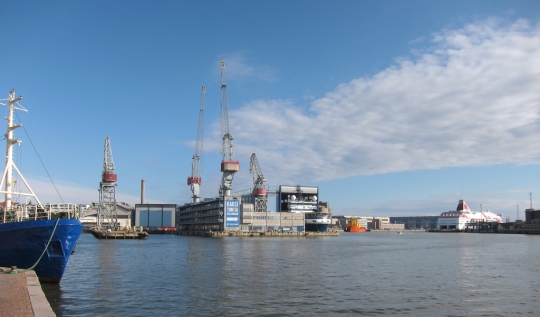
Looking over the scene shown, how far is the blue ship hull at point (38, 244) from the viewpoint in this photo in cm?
3362

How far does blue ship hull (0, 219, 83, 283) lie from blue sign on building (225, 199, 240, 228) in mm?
131598

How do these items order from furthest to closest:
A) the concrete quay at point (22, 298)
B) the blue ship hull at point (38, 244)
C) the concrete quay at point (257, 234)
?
the concrete quay at point (257, 234), the blue ship hull at point (38, 244), the concrete quay at point (22, 298)

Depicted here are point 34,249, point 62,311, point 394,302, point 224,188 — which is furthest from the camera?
point 224,188

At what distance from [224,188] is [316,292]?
453ft

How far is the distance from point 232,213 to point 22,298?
14629cm

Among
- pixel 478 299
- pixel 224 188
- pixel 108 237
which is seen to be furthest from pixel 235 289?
pixel 224 188

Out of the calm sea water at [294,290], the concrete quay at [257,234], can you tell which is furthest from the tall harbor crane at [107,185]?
the calm sea water at [294,290]

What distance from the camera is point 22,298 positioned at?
2150 cm

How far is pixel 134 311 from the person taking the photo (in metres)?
27.3

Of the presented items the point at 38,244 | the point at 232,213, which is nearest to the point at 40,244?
the point at 38,244

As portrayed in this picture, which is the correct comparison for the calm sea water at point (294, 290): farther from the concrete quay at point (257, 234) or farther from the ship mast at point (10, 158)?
the concrete quay at point (257, 234)

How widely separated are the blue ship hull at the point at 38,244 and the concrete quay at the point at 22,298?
519 centimetres

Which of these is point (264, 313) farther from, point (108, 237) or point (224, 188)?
point (224, 188)

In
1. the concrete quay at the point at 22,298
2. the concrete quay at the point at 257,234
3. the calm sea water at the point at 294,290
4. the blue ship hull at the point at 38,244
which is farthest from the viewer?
the concrete quay at the point at 257,234
